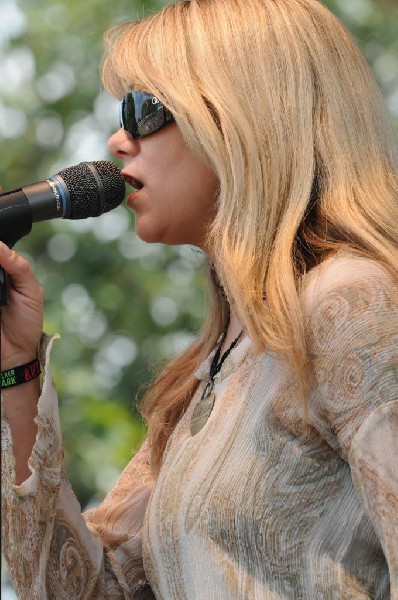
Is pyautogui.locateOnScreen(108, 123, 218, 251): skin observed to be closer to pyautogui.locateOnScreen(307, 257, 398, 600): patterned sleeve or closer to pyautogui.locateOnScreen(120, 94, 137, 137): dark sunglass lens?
pyautogui.locateOnScreen(120, 94, 137, 137): dark sunglass lens

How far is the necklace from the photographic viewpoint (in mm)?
2340

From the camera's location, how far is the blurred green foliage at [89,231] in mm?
5973

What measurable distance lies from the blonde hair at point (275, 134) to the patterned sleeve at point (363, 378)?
5 cm

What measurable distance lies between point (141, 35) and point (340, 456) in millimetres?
897

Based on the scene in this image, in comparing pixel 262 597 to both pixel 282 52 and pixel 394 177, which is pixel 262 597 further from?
pixel 282 52

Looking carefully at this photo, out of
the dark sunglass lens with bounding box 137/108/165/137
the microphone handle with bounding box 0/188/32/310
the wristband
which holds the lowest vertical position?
the wristband

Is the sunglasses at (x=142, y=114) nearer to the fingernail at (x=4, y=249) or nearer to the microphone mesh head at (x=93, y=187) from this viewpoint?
the microphone mesh head at (x=93, y=187)

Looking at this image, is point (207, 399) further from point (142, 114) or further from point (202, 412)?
point (142, 114)

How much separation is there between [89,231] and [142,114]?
12.3 feet

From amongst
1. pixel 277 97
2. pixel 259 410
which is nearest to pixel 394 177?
pixel 277 97

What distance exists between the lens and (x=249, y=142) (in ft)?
7.47

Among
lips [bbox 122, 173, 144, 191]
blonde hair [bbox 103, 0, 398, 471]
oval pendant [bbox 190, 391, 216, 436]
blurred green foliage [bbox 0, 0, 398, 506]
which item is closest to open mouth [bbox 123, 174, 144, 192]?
lips [bbox 122, 173, 144, 191]

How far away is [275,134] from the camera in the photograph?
7.50 feet

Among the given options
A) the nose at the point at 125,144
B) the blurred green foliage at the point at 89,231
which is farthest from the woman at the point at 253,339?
the blurred green foliage at the point at 89,231
